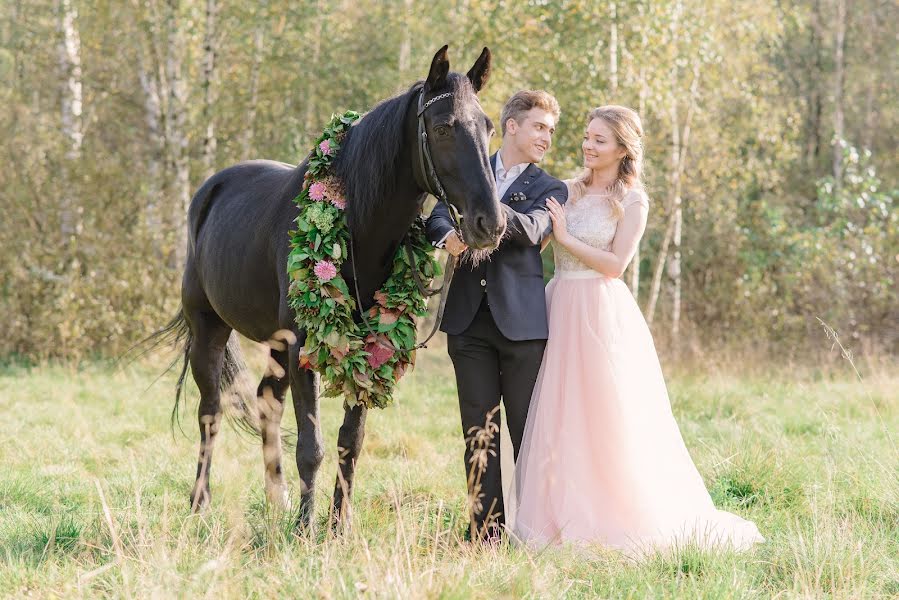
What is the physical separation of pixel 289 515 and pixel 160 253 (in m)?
7.86

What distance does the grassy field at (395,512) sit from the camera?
9.46 ft

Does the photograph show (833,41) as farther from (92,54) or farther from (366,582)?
(366,582)

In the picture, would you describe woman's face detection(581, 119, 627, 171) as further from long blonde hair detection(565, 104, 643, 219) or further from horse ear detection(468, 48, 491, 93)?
horse ear detection(468, 48, 491, 93)

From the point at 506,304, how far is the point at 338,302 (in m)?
0.75

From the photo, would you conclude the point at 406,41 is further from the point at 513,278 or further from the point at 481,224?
the point at 481,224

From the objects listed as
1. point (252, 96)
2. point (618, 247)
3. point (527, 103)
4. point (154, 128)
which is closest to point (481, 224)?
point (527, 103)

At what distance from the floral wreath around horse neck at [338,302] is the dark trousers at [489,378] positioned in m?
0.26

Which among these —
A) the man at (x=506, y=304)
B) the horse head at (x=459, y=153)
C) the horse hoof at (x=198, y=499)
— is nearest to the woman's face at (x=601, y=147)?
the man at (x=506, y=304)

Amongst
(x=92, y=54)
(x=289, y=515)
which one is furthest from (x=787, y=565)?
(x=92, y=54)

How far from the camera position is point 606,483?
400 cm

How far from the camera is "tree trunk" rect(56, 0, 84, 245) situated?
35.1ft

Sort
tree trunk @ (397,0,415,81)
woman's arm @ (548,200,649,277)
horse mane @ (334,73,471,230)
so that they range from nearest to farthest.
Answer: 1. horse mane @ (334,73,471,230)
2. woman's arm @ (548,200,649,277)
3. tree trunk @ (397,0,415,81)

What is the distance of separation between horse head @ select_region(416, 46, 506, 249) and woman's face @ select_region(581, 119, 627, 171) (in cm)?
83

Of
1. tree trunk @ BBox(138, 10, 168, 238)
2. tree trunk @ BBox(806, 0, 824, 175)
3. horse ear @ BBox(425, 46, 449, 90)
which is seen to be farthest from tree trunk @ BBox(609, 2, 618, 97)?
tree trunk @ BBox(806, 0, 824, 175)
